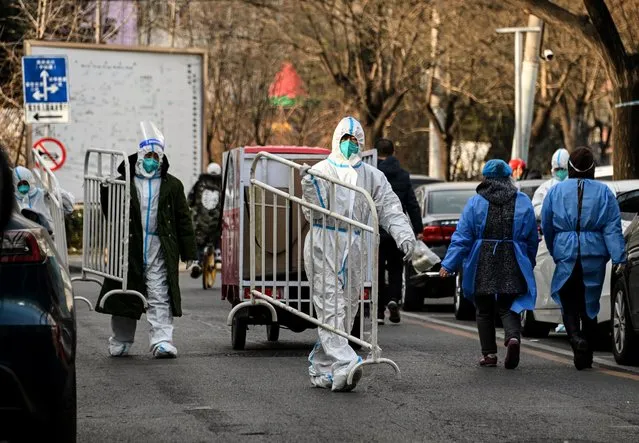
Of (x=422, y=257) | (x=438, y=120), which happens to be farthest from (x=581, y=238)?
(x=438, y=120)

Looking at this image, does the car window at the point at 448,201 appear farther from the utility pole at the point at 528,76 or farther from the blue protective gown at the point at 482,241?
the utility pole at the point at 528,76

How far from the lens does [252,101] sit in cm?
5506

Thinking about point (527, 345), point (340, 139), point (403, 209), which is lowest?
point (527, 345)

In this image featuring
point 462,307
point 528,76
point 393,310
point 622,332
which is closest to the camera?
point 622,332

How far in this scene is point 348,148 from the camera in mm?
10766

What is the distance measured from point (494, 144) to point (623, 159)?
3990cm

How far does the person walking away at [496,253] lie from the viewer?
12180mm

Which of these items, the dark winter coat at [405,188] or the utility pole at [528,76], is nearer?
the dark winter coat at [405,188]

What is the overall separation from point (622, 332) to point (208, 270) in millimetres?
11482

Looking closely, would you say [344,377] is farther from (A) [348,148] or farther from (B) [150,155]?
(B) [150,155]

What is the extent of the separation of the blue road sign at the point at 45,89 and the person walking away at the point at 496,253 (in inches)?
532

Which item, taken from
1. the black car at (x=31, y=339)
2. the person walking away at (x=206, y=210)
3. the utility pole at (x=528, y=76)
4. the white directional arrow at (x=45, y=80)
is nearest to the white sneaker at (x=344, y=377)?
the black car at (x=31, y=339)

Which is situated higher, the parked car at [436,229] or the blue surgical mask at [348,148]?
the blue surgical mask at [348,148]

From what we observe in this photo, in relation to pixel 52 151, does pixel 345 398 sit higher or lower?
lower
